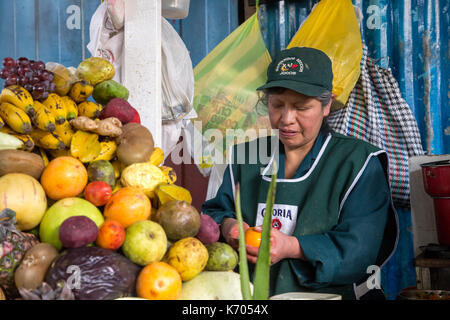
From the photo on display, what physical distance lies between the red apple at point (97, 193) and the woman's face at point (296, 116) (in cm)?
89

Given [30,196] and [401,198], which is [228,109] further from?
[30,196]

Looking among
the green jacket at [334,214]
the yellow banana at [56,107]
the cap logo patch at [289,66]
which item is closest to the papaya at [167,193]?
the yellow banana at [56,107]

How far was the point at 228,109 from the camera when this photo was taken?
2.72 meters

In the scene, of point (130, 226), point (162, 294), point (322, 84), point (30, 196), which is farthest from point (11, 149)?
point (322, 84)

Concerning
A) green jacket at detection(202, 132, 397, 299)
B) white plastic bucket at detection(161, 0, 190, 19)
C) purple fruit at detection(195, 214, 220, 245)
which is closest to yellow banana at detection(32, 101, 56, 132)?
purple fruit at detection(195, 214, 220, 245)

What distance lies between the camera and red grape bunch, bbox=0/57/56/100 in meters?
1.17

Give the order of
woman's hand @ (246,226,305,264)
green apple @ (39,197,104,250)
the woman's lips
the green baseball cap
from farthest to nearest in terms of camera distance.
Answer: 1. the woman's lips
2. the green baseball cap
3. woman's hand @ (246,226,305,264)
4. green apple @ (39,197,104,250)

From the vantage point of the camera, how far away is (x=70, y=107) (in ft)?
4.13

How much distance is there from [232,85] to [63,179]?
1.81 m

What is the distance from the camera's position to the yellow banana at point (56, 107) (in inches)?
46.7

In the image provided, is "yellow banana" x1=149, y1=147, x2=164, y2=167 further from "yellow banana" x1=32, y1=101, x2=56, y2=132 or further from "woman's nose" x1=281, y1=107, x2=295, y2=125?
"woman's nose" x1=281, y1=107, x2=295, y2=125

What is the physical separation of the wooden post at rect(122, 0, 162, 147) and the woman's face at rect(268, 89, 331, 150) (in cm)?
51

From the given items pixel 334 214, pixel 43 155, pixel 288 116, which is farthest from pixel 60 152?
pixel 334 214
